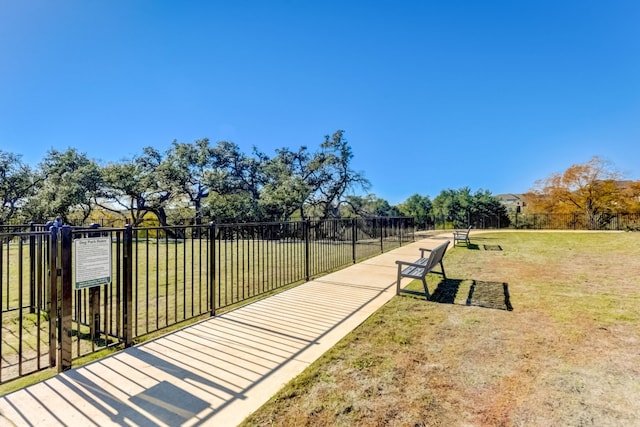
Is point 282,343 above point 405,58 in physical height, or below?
below

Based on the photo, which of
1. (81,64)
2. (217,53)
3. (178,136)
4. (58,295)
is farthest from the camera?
(178,136)

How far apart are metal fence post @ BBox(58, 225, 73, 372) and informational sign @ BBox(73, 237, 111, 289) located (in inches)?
2.8

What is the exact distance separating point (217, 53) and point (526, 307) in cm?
1378

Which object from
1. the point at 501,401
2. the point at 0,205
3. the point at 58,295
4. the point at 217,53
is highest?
the point at 217,53

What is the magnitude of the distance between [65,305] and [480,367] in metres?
4.03

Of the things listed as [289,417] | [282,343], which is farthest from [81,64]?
[289,417]

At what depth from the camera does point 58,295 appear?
9.22 ft

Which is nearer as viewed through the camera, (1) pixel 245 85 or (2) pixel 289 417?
(2) pixel 289 417

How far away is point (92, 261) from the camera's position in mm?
3049

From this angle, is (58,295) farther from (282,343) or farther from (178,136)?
(178,136)

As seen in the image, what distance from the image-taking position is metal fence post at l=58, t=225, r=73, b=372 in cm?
278

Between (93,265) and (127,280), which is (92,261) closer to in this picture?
(93,265)

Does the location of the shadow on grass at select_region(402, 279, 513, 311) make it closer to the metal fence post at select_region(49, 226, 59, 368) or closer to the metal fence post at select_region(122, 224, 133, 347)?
the metal fence post at select_region(122, 224, 133, 347)

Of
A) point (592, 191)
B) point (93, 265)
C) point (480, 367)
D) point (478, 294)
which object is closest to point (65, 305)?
point (93, 265)
